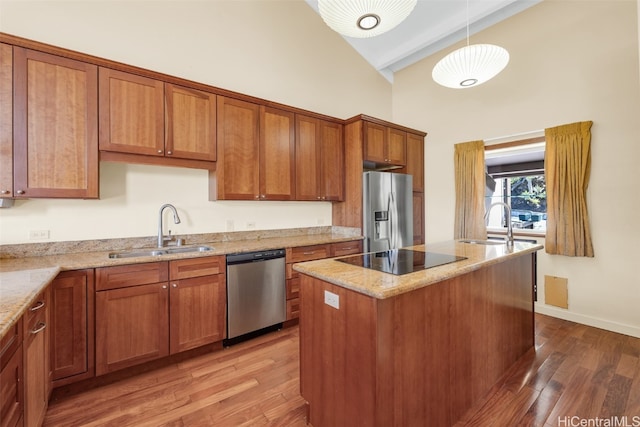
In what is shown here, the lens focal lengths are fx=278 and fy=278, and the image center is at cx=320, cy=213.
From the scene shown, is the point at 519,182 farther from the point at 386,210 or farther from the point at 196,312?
the point at 196,312

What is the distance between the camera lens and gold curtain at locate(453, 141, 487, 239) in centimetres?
374

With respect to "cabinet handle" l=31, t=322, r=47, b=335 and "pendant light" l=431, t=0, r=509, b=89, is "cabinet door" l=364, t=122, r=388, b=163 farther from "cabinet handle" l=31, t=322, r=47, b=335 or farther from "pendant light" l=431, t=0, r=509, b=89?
"cabinet handle" l=31, t=322, r=47, b=335

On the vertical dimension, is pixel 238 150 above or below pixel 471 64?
below

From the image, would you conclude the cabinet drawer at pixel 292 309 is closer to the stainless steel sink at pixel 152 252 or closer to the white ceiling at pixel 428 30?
the stainless steel sink at pixel 152 252

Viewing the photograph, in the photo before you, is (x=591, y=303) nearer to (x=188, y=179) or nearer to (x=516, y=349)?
(x=516, y=349)

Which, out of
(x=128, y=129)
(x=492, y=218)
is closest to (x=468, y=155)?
(x=492, y=218)

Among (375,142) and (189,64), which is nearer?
(189,64)

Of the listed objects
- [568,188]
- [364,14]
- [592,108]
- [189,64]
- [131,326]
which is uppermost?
[189,64]

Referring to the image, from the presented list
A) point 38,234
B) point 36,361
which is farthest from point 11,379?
point 38,234

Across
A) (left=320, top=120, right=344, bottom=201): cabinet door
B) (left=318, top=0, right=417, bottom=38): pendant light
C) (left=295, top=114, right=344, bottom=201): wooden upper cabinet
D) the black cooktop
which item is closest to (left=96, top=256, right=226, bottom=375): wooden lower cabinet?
the black cooktop

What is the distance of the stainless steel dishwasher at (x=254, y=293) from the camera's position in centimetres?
254

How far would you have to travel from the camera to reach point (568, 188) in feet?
9.93

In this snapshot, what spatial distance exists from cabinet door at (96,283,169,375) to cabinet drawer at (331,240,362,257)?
1.79 metres

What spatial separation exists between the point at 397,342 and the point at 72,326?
6.99 ft
